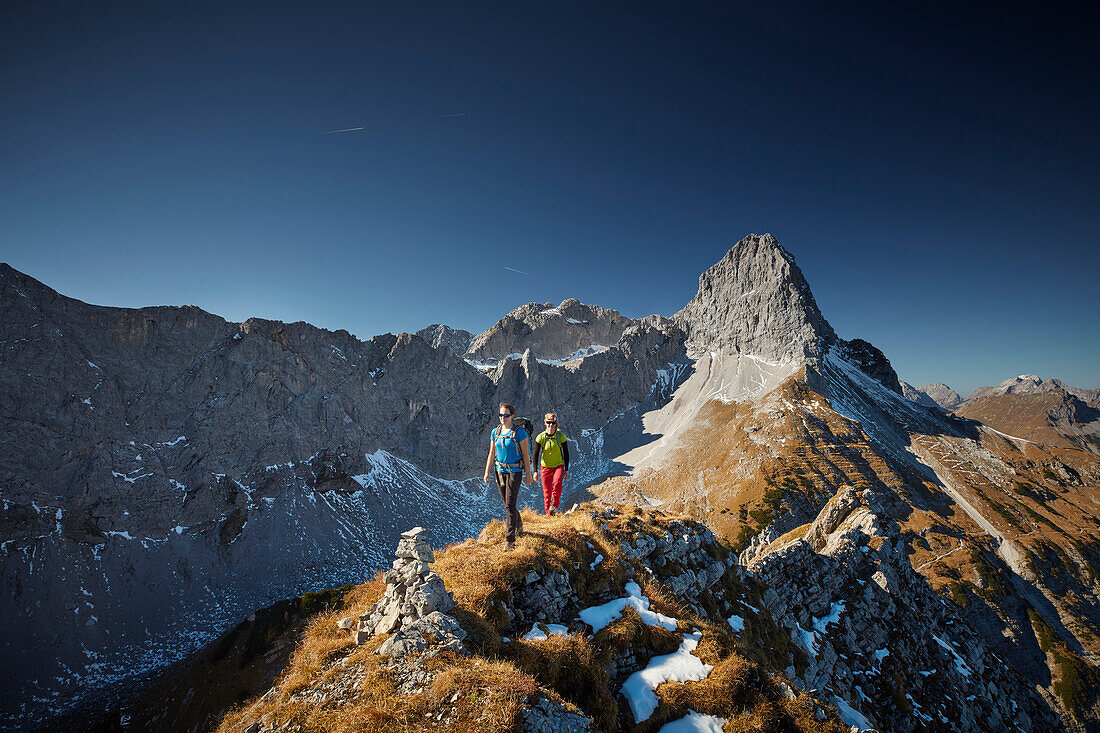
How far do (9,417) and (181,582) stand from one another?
4142cm

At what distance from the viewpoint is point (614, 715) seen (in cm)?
692

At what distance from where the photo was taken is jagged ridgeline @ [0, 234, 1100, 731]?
313 inches

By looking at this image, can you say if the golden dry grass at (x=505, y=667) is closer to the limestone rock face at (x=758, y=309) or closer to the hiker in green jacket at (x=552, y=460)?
the hiker in green jacket at (x=552, y=460)

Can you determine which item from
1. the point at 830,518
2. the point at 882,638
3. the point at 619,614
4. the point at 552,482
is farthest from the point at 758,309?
the point at 619,614

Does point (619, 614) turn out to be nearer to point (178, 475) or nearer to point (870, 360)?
point (178, 475)

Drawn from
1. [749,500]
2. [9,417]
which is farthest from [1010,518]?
[9,417]

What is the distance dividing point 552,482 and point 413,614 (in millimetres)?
8297

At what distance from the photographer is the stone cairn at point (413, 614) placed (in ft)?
21.7

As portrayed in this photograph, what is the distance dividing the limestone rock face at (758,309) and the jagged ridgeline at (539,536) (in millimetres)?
1239

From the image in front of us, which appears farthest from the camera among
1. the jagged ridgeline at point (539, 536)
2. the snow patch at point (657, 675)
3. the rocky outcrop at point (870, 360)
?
the rocky outcrop at point (870, 360)

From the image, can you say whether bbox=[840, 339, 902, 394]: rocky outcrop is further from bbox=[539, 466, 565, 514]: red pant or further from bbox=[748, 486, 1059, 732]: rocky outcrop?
bbox=[539, 466, 565, 514]: red pant

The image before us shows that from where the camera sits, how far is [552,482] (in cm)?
1529

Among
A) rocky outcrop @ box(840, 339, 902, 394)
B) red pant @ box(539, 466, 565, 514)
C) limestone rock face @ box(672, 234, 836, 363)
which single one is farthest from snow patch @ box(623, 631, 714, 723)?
rocky outcrop @ box(840, 339, 902, 394)

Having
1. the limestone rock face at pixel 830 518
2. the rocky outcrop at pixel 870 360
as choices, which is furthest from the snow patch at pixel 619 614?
the rocky outcrop at pixel 870 360
